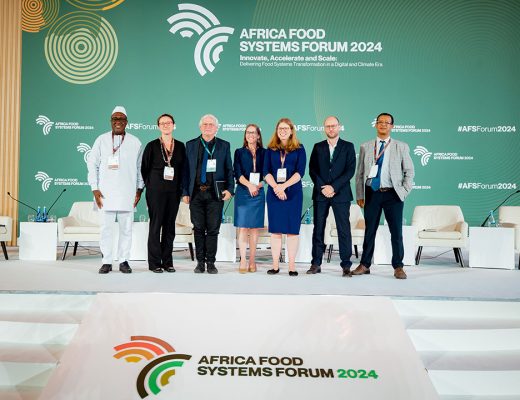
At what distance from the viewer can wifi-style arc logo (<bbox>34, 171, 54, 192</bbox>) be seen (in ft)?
22.8

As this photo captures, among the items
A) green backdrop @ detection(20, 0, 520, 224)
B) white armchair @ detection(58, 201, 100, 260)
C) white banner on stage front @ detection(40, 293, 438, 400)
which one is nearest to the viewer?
white banner on stage front @ detection(40, 293, 438, 400)

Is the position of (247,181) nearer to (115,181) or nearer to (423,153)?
(115,181)

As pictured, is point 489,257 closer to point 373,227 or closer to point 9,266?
point 373,227

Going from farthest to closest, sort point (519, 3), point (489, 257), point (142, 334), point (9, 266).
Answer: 1. point (519, 3)
2. point (489, 257)
3. point (9, 266)
4. point (142, 334)

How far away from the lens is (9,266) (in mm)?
4531

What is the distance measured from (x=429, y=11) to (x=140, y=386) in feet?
22.1

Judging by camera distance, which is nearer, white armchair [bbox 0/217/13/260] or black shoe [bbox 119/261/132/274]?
black shoe [bbox 119/261/132/274]

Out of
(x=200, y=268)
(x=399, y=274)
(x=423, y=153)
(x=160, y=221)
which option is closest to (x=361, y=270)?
(x=399, y=274)

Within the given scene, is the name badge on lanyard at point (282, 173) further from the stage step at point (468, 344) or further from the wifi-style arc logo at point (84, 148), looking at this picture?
the wifi-style arc logo at point (84, 148)

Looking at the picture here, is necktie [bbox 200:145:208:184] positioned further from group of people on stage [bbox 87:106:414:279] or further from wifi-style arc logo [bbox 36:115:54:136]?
wifi-style arc logo [bbox 36:115:54:136]

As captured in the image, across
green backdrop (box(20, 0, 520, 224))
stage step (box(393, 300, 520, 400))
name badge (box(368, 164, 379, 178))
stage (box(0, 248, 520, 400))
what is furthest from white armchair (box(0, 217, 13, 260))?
stage step (box(393, 300, 520, 400))

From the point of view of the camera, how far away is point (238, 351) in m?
2.37

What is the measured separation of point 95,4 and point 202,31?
168 centimetres

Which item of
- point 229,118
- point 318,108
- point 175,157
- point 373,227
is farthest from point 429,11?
point 175,157
